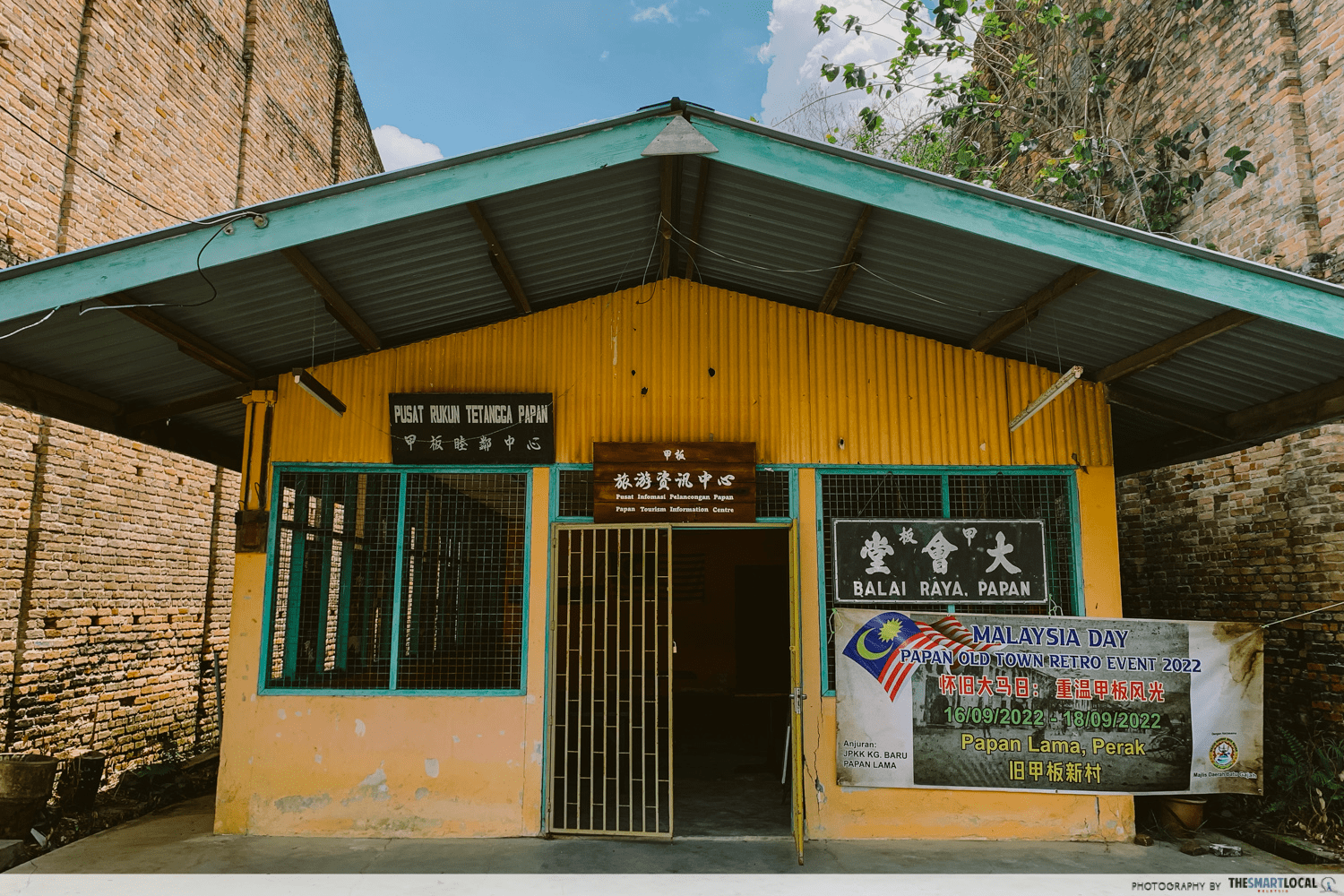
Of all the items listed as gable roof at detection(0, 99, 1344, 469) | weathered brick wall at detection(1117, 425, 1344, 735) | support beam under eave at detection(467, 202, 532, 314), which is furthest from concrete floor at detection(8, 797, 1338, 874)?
support beam under eave at detection(467, 202, 532, 314)

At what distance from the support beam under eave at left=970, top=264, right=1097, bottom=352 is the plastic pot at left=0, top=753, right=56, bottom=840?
755cm

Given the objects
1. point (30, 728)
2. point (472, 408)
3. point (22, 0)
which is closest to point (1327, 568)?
point (472, 408)

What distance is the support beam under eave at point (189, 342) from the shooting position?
495cm

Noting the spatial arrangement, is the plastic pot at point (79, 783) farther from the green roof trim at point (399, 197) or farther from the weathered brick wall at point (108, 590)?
the green roof trim at point (399, 197)

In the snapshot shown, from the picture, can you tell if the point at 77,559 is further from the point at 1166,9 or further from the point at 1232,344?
the point at 1166,9

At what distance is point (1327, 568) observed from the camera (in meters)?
6.70

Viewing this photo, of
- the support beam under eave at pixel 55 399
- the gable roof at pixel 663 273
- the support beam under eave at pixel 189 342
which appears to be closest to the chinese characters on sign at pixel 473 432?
the gable roof at pixel 663 273

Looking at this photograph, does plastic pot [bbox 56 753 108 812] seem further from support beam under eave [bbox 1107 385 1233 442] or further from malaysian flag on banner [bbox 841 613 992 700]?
support beam under eave [bbox 1107 385 1233 442]

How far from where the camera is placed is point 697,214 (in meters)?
5.58

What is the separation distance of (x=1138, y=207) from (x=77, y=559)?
11.5 m

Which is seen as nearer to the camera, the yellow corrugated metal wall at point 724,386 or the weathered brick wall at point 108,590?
the yellow corrugated metal wall at point 724,386

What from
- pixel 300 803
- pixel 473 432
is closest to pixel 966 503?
pixel 473 432

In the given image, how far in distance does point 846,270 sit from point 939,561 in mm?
2244

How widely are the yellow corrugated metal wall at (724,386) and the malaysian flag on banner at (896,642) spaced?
1.19 m
